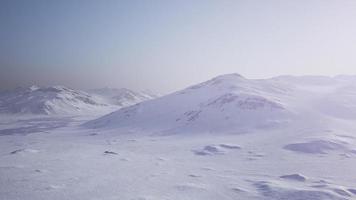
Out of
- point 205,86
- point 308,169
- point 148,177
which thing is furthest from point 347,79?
point 148,177

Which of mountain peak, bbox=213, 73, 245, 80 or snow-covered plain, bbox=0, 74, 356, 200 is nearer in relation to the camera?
snow-covered plain, bbox=0, 74, 356, 200

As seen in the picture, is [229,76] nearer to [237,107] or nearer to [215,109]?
[215,109]

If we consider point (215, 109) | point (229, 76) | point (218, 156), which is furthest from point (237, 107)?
point (218, 156)

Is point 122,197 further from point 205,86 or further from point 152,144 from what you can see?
point 205,86

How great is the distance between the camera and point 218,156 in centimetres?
6203

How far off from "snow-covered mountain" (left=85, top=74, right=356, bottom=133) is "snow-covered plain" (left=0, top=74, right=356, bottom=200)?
17.3 inches

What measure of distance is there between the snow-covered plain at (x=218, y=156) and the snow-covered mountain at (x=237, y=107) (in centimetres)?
44

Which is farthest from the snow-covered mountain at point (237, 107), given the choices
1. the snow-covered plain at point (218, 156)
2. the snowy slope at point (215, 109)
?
the snow-covered plain at point (218, 156)

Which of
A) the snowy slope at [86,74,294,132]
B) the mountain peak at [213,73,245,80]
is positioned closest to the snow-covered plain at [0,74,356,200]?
the snowy slope at [86,74,294,132]

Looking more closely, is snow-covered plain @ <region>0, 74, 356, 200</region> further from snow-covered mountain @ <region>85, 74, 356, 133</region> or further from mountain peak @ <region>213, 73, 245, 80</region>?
mountain peak @ <region>213, 73, 245, 80</region>

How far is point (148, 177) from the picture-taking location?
41.9 meters

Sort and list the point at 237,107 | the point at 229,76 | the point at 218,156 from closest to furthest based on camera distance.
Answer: the point at 218,156 < the point at 237,107 < the point at 229,76

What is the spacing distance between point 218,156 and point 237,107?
5255cm

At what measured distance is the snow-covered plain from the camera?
117 ft
